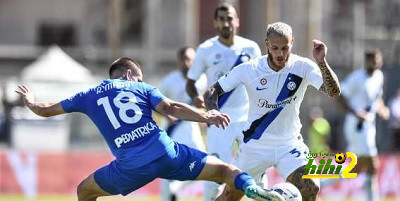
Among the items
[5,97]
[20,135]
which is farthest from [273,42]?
[5,97]

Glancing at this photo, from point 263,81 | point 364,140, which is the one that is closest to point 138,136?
point 263,81

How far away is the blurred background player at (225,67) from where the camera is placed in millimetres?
14797

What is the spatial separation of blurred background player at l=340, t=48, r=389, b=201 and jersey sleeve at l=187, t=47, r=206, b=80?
4469 mm

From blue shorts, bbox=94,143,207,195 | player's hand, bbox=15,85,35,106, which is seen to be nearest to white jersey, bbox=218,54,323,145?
blue shorts, bbox=94,143,207,195

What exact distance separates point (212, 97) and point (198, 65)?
2.39 m

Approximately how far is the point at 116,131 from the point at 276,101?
5.90ft

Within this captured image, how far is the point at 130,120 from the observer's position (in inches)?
460

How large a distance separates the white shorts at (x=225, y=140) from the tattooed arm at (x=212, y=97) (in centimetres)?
216

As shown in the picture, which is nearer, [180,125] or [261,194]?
[261,194]

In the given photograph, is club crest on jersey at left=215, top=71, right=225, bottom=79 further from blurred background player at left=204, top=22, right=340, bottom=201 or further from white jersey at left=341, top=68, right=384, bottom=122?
white jersey at left=341, top=68, right=384, bottom=122

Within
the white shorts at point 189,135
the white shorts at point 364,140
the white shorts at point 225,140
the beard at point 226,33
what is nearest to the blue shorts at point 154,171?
the white shorts at point 225,140

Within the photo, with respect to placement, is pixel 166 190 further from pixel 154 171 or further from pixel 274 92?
pixel 154 171

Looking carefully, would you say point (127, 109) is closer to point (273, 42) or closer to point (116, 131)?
point (116, 131)

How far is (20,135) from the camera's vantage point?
91.6 feet
